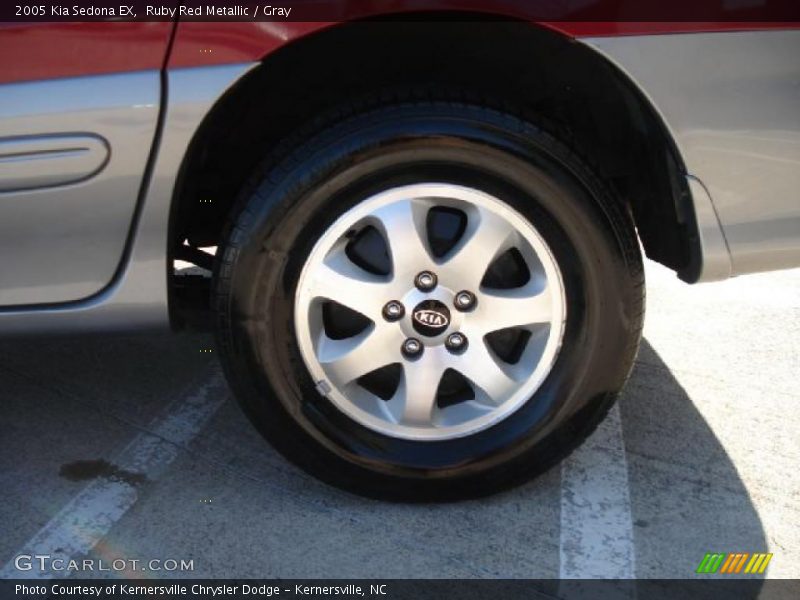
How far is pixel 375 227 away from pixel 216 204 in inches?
22.1

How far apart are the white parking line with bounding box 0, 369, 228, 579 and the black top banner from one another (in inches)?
→ 45.7

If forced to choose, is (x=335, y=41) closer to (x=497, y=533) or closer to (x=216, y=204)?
(x=216, y=204)

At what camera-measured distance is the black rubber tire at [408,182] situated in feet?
6.93

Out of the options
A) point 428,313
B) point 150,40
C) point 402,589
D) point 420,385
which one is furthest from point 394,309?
point 150,40

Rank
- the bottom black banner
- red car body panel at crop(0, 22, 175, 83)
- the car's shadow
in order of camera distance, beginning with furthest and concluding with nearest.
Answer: the car's shadow → the bottom black banner → red car body panel at crop(0, 22, 175, 83)

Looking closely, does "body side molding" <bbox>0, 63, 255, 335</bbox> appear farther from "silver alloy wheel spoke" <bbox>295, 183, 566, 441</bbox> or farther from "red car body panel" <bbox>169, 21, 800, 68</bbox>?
"silver alloy wheel spoke" <bbox>295, 183, 566, 441</bbox>

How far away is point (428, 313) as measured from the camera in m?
2.24

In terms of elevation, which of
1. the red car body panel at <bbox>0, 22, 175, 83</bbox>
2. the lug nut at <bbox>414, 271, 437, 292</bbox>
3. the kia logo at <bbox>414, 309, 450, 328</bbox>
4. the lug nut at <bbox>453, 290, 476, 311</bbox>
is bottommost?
the kia logo at <bbox>414, 309, 450, 328</bbox>

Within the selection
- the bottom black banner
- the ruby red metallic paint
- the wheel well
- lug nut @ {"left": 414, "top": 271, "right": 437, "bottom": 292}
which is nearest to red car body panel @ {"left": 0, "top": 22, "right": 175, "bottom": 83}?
the ruby red metallic paint

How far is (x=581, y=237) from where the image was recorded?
2.17 meters

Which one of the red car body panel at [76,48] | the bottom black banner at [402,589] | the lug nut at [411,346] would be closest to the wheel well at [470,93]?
the red car body panel at [76,48]

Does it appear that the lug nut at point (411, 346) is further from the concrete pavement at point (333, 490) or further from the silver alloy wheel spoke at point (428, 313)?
the concrete pavement at point (333, 490)

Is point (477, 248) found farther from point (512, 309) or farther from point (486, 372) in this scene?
point (486, 372)

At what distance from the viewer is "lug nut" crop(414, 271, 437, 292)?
7.30 feet
